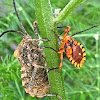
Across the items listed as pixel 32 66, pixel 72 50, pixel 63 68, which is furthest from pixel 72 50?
pixel 63 68

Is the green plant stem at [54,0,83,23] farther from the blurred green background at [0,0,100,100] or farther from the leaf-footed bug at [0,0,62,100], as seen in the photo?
the blurred green background at [0,0,100,100]

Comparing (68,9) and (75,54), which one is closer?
(68,9)

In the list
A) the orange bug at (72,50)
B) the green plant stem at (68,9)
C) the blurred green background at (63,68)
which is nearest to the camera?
the green plant stem at (68,9)

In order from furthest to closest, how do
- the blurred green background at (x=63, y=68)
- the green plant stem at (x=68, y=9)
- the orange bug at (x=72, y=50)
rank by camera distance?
the blurred green background at (x=63, y=68) → the orange bug at (x=72, y=50) → the green plant stem at (x=68, y=9)

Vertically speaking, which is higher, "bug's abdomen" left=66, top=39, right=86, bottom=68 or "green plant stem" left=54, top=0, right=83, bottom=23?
"green plant stem" left=54, top=0, right=83, bottom=23

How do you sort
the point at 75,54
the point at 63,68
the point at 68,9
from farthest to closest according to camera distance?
the point at 63,68 → the point at 75,54 → the point at 68,9

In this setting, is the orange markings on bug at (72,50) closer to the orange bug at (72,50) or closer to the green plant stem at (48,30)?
the orange bug at (72,50)

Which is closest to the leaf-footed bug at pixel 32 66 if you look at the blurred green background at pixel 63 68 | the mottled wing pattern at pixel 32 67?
the mottled wing pattern at pixel 32 67

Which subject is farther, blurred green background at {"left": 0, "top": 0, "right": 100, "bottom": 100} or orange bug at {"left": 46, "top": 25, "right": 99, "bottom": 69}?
blurred green background at {"left": 0, "top": 0, "right": 100, "bottom": 100}

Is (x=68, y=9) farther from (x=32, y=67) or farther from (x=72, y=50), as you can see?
(x=32, y=67)

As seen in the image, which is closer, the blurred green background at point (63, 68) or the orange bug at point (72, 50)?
the orange bug at point (72, 50)

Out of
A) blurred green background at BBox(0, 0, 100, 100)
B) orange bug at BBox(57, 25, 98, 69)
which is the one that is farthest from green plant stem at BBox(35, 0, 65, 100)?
blurred green background at BBox(0, 0, 100, 100)
